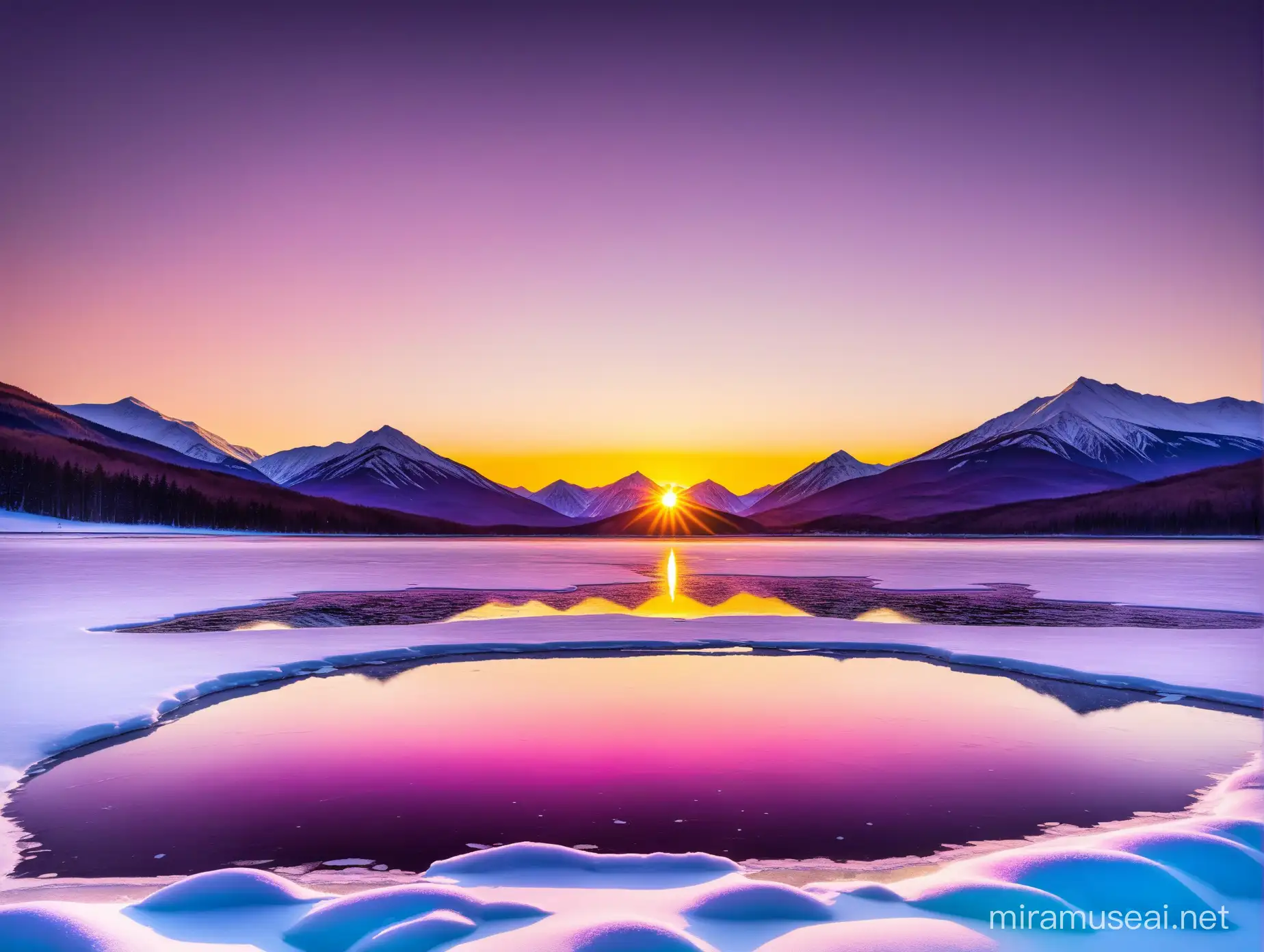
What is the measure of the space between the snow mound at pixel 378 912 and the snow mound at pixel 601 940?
368 millimetres

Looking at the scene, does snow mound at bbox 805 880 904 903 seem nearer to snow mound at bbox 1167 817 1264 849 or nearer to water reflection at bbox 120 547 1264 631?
snow mound at bbox 1167 817 1264 849

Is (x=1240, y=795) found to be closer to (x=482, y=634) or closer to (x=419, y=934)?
(x=419, y=934)

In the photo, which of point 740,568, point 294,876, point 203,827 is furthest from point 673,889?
point 740,568

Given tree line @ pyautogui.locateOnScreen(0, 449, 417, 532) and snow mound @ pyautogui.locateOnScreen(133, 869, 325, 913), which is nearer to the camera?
snow mound @ pyautogui.locateOnScreen(133, 869, 325, 913)

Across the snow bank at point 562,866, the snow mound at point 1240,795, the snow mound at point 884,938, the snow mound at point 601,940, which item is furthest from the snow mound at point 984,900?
the snow mound at point 1240,795

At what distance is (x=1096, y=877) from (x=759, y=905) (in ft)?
9.58

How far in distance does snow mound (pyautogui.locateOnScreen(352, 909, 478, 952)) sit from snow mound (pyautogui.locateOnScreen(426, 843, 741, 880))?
131 cm

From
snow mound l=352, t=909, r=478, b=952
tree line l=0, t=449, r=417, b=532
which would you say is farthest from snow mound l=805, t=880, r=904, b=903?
tree line l=0, t=449, r=417, b=532

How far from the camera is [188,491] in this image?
557 feet

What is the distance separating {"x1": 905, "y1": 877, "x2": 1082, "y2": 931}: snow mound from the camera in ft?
20.9

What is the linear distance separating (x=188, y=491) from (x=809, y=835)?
187318 mm

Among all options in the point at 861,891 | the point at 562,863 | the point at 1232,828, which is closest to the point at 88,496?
the point at 562,863

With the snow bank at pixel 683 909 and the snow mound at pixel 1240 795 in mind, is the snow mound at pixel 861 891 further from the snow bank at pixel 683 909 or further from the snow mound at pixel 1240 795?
the snow mound at pixel 1240 795

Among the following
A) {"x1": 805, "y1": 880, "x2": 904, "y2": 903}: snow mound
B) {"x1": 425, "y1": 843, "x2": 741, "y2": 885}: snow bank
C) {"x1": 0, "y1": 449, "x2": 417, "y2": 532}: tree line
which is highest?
{"x1": 0, "y1": 449, "x2": 417, "y2": 532}: tree line
